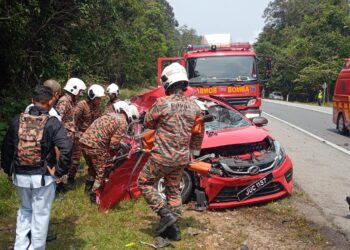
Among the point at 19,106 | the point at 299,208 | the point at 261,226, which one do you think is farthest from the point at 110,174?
the point at 19,106

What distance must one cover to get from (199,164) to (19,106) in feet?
23.5

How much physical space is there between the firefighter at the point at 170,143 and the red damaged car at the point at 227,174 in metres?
1.03

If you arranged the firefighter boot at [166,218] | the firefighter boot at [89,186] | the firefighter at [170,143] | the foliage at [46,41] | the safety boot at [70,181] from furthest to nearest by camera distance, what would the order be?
1. the foliage at [46,41]
2. the safety boot at [70,181]
3. the firefighter boot at [89,186]
4. the firefighter boot at [166,218]
5. the firefighter at [170,143]

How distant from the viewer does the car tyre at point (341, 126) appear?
15461 millimetres

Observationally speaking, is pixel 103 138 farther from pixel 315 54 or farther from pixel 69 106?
pixel 315 54

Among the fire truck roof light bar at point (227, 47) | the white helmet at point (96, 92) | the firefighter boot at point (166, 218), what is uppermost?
the fire truck roof light bar at point (227, 47)

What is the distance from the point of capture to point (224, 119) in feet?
25.8

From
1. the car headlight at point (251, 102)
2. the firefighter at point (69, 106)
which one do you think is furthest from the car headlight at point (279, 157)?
the car headlight at point (251, 102)

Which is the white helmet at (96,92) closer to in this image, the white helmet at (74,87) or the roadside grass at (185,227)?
the white helmet at (74,87)

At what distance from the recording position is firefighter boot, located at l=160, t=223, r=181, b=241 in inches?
198

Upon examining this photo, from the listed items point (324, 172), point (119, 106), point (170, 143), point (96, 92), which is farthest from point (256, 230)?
point (324, 172)

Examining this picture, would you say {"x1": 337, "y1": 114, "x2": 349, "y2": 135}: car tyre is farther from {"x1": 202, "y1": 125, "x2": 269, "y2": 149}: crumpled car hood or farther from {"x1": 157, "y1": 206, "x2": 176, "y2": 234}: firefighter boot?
{"x1": 157, "y1": 206, "x2": 176, "y2": 234}: firefighter boot

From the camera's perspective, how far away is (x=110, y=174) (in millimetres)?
6375

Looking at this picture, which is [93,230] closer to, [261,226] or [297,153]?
[261,226]
